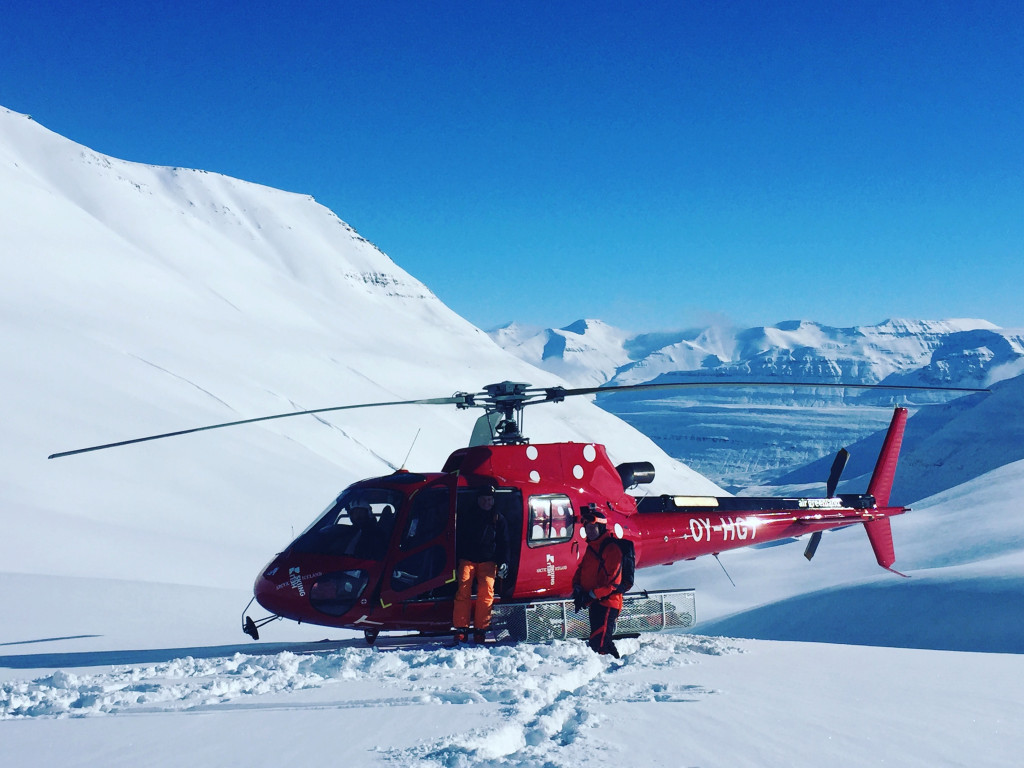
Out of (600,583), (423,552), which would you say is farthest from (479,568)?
(600,583)

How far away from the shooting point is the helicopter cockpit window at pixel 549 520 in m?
9.35

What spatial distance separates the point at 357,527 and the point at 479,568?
1.32 m

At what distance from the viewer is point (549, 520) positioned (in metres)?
9.48

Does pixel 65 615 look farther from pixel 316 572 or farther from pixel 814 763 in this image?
pixel 814 763

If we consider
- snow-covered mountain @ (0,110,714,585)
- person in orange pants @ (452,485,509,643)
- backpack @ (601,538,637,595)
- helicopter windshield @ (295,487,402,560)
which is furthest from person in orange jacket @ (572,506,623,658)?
snow-covered mountain @ (0,110,714,585)

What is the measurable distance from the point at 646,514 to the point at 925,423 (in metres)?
160

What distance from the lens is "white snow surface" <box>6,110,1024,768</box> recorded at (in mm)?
5141

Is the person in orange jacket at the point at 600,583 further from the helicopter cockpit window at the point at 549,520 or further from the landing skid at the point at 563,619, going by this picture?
the helicopter cockpit window at the point at 549,520

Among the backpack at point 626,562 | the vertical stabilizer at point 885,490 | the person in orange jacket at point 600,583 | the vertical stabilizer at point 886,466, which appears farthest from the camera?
the vertical stabilizer at point 886,466

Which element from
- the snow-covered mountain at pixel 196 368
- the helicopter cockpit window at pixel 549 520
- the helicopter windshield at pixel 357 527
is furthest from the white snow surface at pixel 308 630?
the helicopter cockpit window at pixel 549 520

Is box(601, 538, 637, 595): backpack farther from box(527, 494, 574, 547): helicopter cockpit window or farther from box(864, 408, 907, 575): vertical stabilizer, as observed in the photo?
box(864, 408, 907, 575): vertical stabilizer

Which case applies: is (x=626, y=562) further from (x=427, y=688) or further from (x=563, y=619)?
(x=427, y=688)

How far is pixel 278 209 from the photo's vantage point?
139m

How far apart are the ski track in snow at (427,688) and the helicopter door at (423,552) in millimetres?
800
